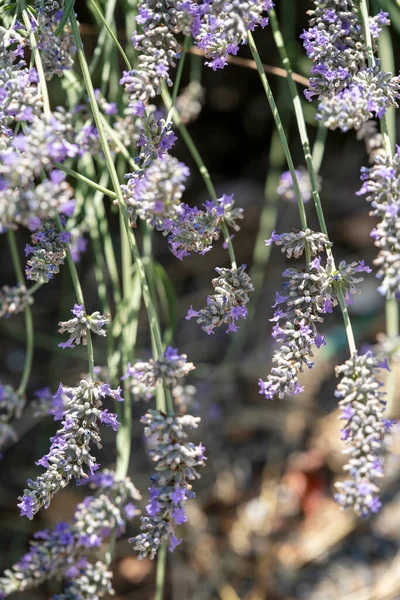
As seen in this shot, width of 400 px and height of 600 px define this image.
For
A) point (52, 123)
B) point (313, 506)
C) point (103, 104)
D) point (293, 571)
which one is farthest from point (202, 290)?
point (52, 123)

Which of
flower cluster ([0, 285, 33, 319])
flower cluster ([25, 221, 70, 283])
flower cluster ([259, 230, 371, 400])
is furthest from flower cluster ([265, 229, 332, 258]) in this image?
flower cluster ([0, 285, 33, 319])

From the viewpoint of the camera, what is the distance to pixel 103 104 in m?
0.89

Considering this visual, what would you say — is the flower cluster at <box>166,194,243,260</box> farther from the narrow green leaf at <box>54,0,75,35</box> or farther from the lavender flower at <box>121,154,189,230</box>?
the narrow green leaf at <box>54,0,75,35</box>

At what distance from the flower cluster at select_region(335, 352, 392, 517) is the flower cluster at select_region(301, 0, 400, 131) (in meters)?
0.24

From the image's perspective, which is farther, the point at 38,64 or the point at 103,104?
the point at 103,104

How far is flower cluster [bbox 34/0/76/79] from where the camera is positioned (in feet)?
2.24

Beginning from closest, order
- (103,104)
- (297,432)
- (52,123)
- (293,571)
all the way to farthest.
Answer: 1. (52,123)
2. (103,104)
3. (293,571)
4. (297,432)

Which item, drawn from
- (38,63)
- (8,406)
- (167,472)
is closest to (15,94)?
(38,63)

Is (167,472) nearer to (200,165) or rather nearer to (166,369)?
(166,369)

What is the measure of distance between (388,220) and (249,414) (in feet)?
3.19

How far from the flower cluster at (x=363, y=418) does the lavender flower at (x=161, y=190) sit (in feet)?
0.79

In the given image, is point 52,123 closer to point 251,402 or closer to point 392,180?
point 392,180

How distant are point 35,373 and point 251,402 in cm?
52

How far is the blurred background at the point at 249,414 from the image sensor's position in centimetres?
A: 132
